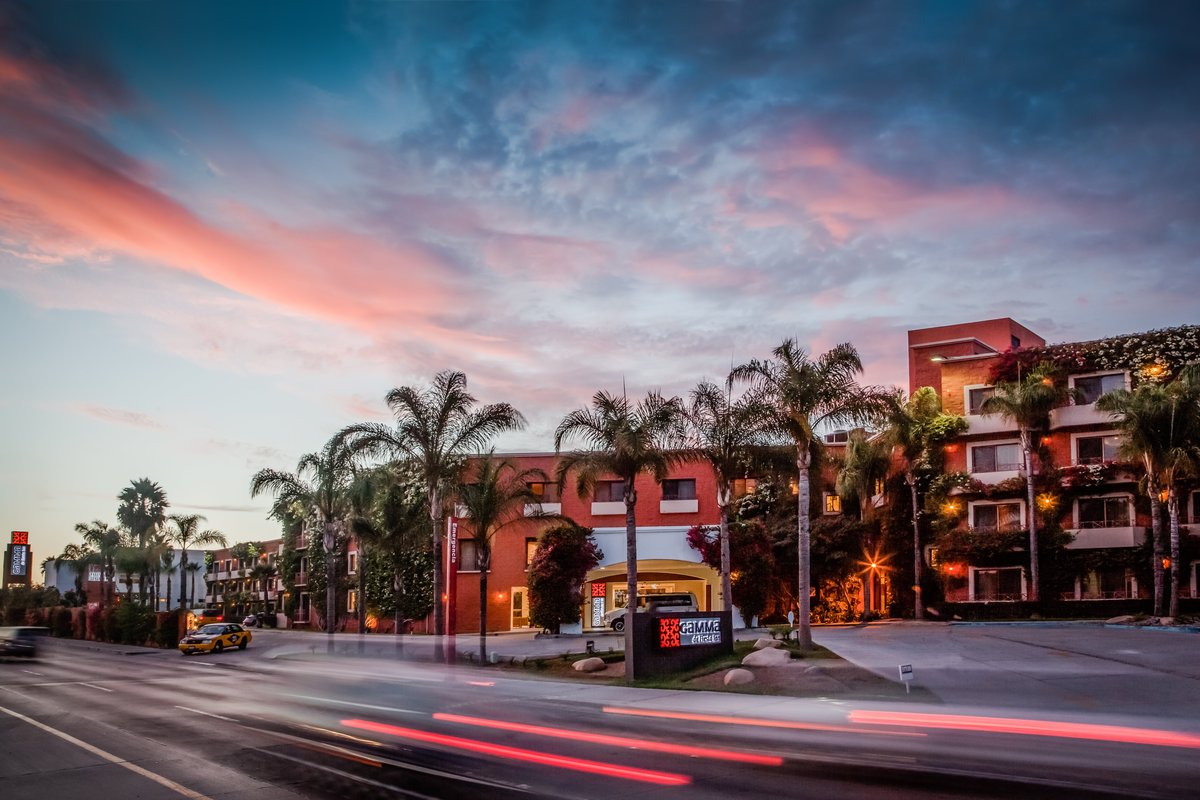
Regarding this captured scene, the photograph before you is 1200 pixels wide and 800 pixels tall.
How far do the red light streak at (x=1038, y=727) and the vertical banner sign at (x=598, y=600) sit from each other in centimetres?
3250

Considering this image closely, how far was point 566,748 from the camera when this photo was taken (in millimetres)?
15039

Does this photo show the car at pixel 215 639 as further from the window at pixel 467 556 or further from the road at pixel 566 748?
the road at pixel 566 748

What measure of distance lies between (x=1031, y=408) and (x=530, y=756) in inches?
1512

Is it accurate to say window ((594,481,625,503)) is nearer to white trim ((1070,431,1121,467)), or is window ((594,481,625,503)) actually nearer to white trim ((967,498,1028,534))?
white trim ((967,498,1028,534))

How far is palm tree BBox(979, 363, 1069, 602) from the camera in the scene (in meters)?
45.1

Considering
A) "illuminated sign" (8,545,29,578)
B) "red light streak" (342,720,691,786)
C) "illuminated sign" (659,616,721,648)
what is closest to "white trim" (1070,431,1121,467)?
"illuminated sign" (659,616,721,648)

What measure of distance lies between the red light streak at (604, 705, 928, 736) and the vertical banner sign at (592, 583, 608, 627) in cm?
2893

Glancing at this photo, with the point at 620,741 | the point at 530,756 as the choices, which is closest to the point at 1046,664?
the point at 620,741

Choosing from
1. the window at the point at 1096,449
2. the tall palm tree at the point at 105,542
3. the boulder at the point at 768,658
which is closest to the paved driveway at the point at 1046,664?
the boulder at the point at 768,658

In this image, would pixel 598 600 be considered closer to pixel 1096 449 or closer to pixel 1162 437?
pixel 1096 449

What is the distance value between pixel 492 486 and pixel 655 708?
16.9 meters

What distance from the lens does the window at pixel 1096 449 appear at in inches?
1843

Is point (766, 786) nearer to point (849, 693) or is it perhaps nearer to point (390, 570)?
point (849, 693)

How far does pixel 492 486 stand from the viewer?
1416 inches
